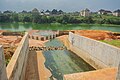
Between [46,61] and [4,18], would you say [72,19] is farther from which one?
[46,61]

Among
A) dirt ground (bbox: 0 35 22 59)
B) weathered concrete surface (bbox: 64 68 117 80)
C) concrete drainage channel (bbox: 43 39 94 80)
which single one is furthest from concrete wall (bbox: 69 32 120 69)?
dirt ground (bbox: 0 35 22 59)

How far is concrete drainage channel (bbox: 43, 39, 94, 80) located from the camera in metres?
12.9

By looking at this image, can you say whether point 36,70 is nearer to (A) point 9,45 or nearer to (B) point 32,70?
(B) point 32,70

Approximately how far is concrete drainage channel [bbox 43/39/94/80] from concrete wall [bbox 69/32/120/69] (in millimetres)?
605

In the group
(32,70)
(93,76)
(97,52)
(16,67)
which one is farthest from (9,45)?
(93,76)

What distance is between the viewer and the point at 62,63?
49.7ft

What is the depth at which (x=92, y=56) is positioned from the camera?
14.5 m

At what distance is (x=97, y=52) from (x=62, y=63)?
11.1 feet

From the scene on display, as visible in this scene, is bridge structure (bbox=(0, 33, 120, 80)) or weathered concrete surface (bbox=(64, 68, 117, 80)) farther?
weathered concrete surface (bbox=(64, 68, 117, 80))

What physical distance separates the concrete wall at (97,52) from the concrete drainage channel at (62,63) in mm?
605

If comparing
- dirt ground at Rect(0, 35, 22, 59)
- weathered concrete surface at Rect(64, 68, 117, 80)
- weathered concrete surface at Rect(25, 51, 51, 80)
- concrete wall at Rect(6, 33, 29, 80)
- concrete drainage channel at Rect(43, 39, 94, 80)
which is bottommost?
concrete drainage channel at Rect(43, 39, 94, 80)

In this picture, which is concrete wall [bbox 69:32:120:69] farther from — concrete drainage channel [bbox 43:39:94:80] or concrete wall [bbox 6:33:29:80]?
concrete wall [bbox 6:33:29:80]

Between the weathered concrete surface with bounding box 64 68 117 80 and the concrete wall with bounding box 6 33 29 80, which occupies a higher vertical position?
the concrete wall with bounding box 6 33 29 80

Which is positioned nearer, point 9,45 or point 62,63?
point 62,63
